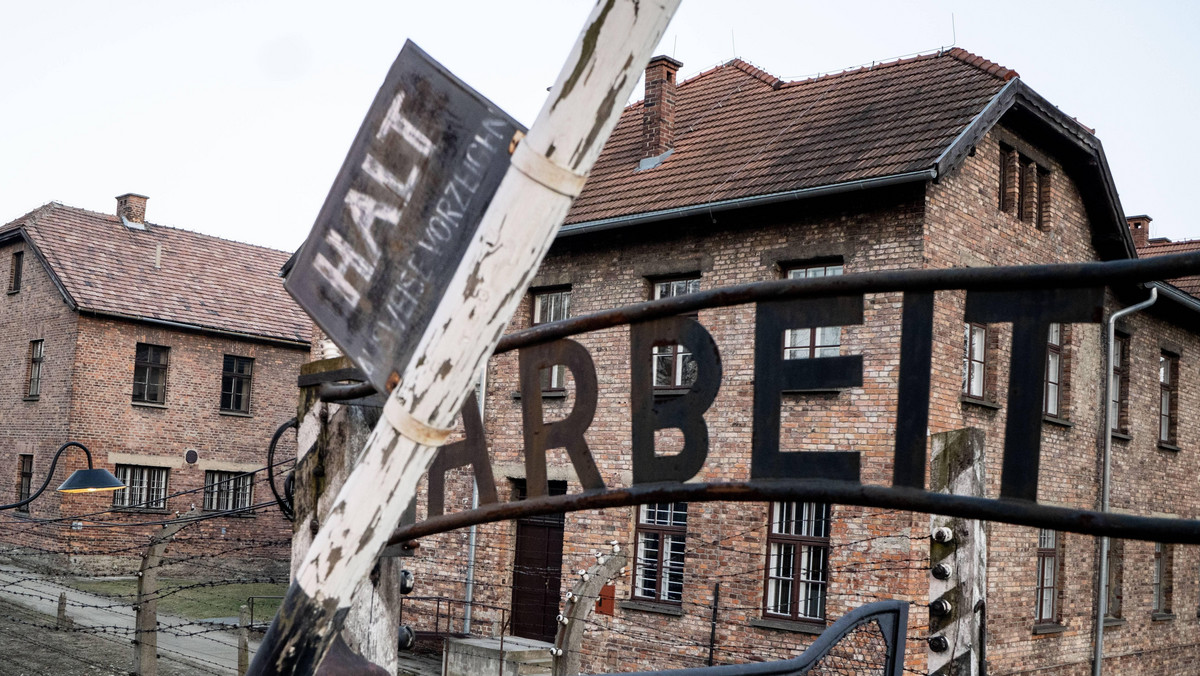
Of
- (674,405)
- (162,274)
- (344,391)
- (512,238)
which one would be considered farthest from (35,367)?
(512,238)

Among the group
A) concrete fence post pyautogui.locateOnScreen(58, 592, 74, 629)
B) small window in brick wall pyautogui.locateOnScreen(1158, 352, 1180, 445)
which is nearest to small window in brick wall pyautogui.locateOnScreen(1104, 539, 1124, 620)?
small window in brick wall pyautogui.locateOnScreen(1158, 352, 1180, 445)

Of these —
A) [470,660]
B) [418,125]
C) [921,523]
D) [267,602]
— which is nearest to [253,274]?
[267,602]

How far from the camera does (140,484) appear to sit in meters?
27.3

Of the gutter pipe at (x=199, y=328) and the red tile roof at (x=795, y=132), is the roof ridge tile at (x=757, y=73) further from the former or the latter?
the gutter pipe at (x=199, y=328)

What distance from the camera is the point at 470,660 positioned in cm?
1406

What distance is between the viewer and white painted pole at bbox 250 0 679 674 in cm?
161

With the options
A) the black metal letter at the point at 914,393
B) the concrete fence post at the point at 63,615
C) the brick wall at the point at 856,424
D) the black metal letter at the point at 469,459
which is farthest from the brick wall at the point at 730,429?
the black metal letter at the point at 914,393

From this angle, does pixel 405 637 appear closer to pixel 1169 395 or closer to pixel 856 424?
pixel 856 424

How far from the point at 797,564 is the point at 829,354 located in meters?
2.89

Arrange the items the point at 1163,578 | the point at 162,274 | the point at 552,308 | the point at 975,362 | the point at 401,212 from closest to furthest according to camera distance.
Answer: the point at 401,212
the point at 975,362
the point at 552,308
the point at 1163,578
the point at 162,274

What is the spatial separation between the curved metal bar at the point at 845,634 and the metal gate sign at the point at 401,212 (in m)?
1.60

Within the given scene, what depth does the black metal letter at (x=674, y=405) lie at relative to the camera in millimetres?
2443

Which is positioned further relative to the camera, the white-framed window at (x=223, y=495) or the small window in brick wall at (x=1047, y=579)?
the white-framed window at (x=223, y=495)

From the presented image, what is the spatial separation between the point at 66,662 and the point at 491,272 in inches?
627
